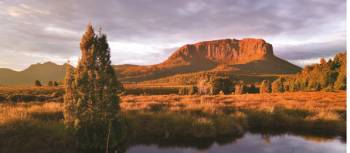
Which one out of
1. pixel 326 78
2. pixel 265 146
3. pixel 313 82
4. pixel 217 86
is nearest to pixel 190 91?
pixel 217 86

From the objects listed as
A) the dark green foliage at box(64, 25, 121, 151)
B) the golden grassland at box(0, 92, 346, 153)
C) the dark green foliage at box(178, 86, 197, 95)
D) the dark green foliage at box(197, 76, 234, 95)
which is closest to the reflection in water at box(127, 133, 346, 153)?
the golden grassland at box(0, 92, 346, 153)

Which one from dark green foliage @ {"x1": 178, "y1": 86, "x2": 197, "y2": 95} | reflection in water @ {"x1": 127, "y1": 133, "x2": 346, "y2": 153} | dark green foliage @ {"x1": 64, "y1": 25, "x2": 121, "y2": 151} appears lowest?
reflection in water @ {"x1": 127, "y1": 133, "x2": 346, "y2": 153}

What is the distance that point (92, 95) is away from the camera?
1024cm

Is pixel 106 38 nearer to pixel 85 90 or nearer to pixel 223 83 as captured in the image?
pixel 85 90

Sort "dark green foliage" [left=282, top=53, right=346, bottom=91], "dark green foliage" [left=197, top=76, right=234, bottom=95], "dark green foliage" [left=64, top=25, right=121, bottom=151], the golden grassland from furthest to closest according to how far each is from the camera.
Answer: "dark green foliage" [left=197, top=76, right=234, bottom=95], "dark green foliage" [left=282, top=53, right=346, bottom=91], the golden grassland, "dark green foliage" [left=64, top=25, right=121, bottom=151]

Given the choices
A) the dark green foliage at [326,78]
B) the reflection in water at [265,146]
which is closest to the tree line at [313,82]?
the dark green foliage at [326,78]

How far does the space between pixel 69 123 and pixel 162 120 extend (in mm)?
5958

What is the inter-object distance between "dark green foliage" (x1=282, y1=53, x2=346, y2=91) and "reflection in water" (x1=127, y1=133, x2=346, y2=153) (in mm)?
41526

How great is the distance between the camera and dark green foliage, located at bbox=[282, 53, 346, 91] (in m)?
51.1

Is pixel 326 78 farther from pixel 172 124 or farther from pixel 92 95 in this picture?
pixel 92 95

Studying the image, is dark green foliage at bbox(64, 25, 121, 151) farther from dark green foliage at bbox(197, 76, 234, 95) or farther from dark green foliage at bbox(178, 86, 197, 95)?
dark green foliage at bbox(197, 76, 234, 95)

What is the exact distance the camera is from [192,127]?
48.8ft

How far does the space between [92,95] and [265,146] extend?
29.8 ft

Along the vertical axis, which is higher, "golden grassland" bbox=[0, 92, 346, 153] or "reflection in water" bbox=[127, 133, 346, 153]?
"golden grassland" bbox=[0, 92, 346, 153]
